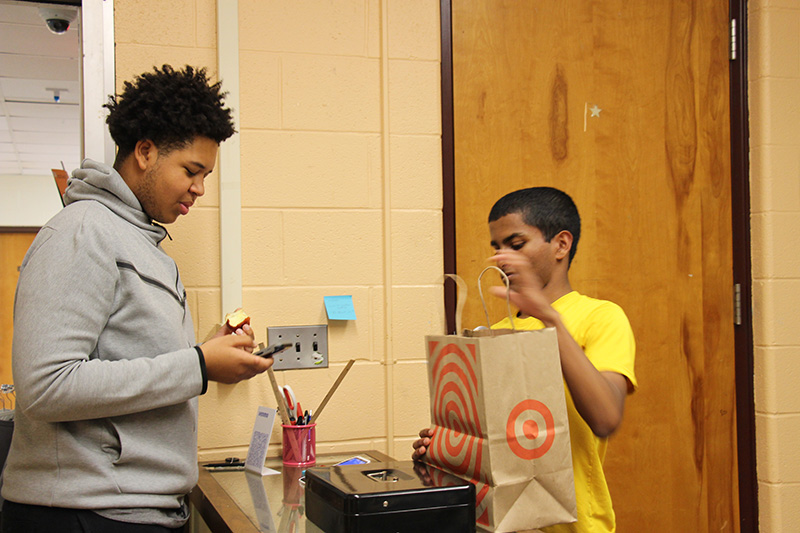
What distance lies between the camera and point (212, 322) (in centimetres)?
194

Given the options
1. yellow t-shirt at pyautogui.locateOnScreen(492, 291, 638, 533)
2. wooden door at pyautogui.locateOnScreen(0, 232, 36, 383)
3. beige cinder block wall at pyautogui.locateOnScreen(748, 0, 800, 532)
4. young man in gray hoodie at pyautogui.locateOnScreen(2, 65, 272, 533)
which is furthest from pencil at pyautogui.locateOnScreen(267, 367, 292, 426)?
wooden door at pyautogui.locateOnScreen(0, 232, 36, 383)

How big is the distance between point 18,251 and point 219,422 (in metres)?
→ 6.92

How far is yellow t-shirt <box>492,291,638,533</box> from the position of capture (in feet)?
4.32

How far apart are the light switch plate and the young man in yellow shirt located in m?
0.65

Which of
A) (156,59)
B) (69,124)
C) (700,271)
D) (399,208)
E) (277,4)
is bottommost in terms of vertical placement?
(700,271)

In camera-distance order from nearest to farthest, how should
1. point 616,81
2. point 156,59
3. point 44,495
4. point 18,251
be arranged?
point 44,495 < point 156,59 < point 616,81 < point 18,251

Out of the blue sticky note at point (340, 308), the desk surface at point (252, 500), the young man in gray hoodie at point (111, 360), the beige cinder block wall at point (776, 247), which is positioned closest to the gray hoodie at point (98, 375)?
the young man in gray hoodie at point (111, 360)

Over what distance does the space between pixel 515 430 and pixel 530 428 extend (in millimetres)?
28

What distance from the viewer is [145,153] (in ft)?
4.68

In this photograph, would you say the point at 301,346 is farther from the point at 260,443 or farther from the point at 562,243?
the point at 562,243

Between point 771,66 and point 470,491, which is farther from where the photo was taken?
point 771,66

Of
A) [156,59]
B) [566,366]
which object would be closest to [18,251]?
[156,59]

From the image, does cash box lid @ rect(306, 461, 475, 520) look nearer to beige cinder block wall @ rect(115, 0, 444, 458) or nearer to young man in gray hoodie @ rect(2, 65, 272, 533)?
young man in gray hoodie @ rect(2, 65, 272, 533)

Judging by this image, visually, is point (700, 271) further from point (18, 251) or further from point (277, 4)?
point (18, 251)
